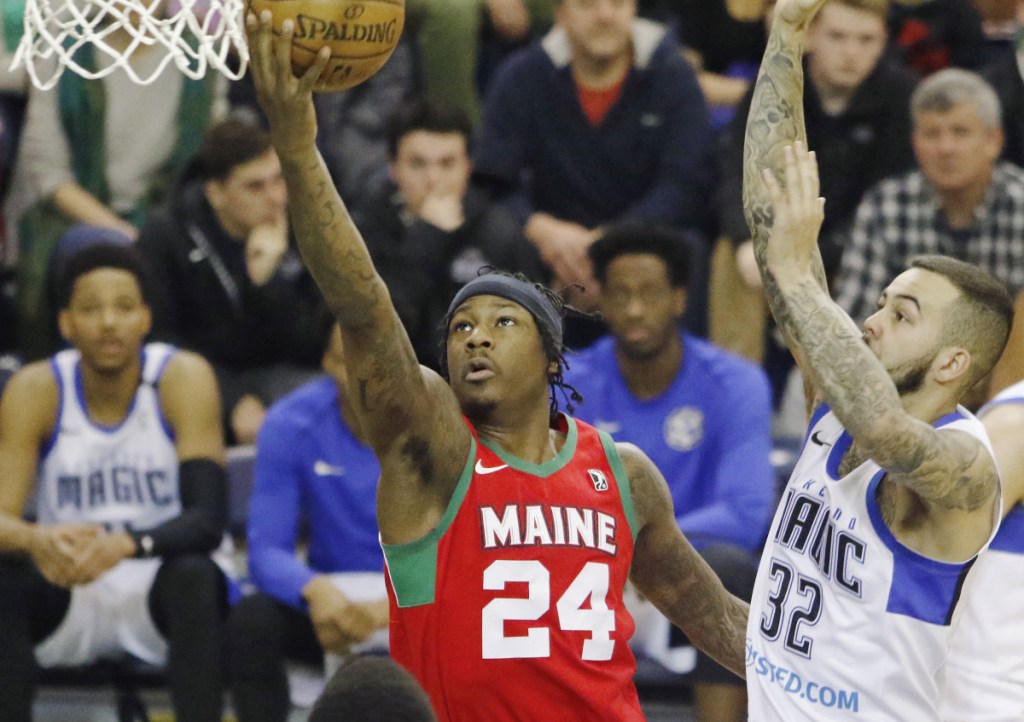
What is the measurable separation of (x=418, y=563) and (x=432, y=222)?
3258 mm

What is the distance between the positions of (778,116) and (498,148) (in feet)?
11.3

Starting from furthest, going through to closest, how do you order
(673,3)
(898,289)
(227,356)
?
(673,3) < (227,356) < (898,289)

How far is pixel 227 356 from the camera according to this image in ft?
23.2

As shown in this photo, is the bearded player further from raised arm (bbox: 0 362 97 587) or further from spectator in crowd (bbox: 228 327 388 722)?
raised arm (bbox: 0 362 97 587)

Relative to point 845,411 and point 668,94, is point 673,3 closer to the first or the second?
point 668,94

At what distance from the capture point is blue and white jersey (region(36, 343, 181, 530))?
614 centimetres

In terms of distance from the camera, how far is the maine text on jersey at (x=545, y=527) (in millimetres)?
3873

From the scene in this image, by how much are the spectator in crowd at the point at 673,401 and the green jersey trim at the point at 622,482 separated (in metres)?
1.83

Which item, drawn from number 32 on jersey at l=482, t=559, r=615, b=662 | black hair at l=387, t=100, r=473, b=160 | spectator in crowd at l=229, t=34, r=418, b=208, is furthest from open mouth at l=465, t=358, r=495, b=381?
spectator in crowd at l=229, t=34, r=418, b=208

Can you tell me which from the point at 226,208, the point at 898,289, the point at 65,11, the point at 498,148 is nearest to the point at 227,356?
the point at 226,208

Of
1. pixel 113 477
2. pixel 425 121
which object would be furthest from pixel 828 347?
pixel 425 121

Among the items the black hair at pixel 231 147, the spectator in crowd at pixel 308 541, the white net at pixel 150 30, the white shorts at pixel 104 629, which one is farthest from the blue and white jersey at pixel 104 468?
the white net at pixel 150 30

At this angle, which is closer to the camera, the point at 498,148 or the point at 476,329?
the point at 476,329

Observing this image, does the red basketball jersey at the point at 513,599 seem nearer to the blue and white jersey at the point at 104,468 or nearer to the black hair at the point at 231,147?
the blue and white jersey at the point at 104,468
